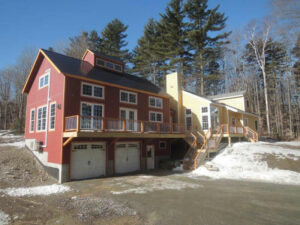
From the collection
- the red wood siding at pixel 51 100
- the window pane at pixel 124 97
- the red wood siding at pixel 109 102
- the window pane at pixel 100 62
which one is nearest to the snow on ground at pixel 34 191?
the red wood siding at pixel 51 100

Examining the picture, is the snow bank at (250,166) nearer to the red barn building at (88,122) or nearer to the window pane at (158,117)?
the red barn building at (88,122)

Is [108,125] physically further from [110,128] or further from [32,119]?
[32,119]

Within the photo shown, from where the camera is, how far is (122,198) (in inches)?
313

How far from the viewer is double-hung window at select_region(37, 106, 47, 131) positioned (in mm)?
13986

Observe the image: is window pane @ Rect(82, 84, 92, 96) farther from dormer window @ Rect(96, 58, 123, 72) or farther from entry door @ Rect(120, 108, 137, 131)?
dormer window @ Rect(96, 58, 123, 72)

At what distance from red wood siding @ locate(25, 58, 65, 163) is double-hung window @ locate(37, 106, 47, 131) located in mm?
357

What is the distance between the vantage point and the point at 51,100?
13.4m

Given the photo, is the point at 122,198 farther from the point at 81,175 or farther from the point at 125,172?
the point at 125,172

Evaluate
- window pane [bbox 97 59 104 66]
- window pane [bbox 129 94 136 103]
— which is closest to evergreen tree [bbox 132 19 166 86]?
window pane [bbox 97 59 104 66]

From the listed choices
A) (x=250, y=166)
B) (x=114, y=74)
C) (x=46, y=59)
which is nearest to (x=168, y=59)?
(x=114, y=74)

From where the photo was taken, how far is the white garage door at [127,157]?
14594 mm

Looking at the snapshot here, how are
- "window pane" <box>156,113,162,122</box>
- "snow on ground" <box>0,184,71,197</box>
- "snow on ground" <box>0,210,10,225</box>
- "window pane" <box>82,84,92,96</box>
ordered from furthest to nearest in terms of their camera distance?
"window pane" <box>156,113,162,122</box>
"window pane" <box>82,84,92,96</box>
"snow on ground" <box>0,184,71,197</box>
"snow on ground" <box>0,210,10,225</box>

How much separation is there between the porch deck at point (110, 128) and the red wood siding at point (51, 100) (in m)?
1.00

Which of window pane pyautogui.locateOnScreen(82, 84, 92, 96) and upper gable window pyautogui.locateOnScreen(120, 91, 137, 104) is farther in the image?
upper gable window pyautogui.locateOnScreen(120, 91, 137, 104)
